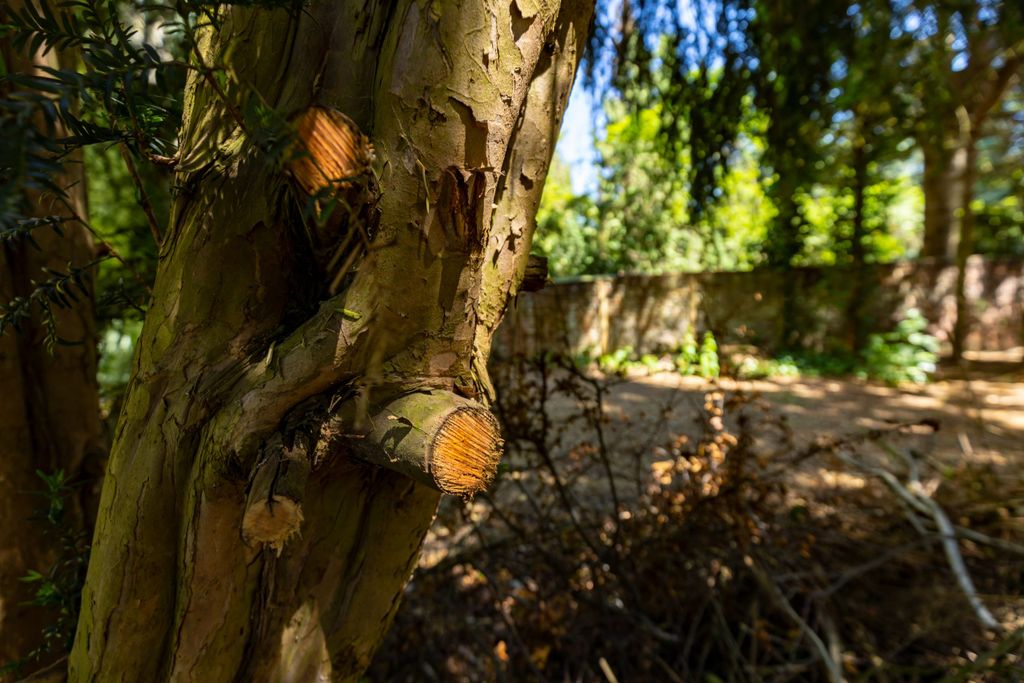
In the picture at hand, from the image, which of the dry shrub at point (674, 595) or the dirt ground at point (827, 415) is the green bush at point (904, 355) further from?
the dry shrub at point (674, 595)

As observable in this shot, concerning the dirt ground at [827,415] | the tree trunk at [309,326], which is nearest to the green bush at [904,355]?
the dirt ground at [827,415]

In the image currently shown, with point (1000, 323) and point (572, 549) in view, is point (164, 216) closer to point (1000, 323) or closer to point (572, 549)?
point (572, 549)

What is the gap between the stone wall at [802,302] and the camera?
29.8 ft

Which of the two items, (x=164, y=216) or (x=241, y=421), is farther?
(x=164, y=216)

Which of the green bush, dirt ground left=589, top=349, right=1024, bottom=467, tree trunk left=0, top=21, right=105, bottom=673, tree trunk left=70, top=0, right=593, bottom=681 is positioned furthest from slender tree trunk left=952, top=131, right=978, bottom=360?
tree trunk left=0, top=21, right=105, bottom=673

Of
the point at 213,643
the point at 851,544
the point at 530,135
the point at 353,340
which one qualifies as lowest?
the point at 851,544

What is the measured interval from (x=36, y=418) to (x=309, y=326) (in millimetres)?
1297

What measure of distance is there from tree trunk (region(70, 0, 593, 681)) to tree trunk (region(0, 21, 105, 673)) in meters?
0.63

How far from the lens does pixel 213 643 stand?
1.17m

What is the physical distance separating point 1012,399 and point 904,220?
11484 mm

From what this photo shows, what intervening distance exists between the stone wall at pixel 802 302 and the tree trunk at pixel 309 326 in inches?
261

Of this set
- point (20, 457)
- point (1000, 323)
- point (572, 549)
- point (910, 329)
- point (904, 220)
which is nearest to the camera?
point (20, 457)

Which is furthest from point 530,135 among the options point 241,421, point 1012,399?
point 1012,399

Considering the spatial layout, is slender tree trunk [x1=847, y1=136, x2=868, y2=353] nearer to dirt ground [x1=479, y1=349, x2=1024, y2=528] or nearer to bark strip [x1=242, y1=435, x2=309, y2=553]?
dirt ground [x1=479, y1=349, x2=1024, y2=528]
